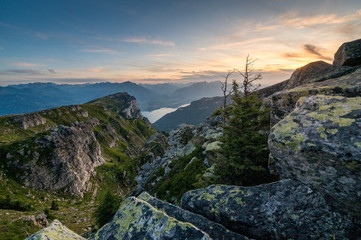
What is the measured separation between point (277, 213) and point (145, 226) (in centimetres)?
584

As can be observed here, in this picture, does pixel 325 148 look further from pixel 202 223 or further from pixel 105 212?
pixel 105 212

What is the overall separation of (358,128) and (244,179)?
23.8 feet

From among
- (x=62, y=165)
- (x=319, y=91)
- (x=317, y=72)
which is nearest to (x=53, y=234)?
(x=319, y=91)

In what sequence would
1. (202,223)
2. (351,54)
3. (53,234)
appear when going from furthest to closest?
(351,54) < (202,223) < (53,234)

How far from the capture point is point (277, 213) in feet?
22.9

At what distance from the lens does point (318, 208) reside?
654cm

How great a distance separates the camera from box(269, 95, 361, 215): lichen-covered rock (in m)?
5.89

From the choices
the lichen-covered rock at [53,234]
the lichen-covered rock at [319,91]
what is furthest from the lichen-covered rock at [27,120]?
the lichen-covered rock at [319,91]

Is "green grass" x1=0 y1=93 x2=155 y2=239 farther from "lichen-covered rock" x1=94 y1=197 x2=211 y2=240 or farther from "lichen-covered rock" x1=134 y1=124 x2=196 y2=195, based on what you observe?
"lichen-covered rock" x1=94 y1=197 x2=211 y2=240

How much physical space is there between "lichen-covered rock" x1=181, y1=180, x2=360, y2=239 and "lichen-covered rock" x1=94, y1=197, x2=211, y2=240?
271cm

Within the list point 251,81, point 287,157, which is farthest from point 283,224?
point 251,81

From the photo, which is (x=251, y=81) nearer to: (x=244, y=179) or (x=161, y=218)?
(x=244, y=179)

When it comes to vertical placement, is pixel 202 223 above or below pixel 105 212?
above

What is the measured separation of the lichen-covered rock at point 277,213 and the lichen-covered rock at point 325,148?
0.60 m
